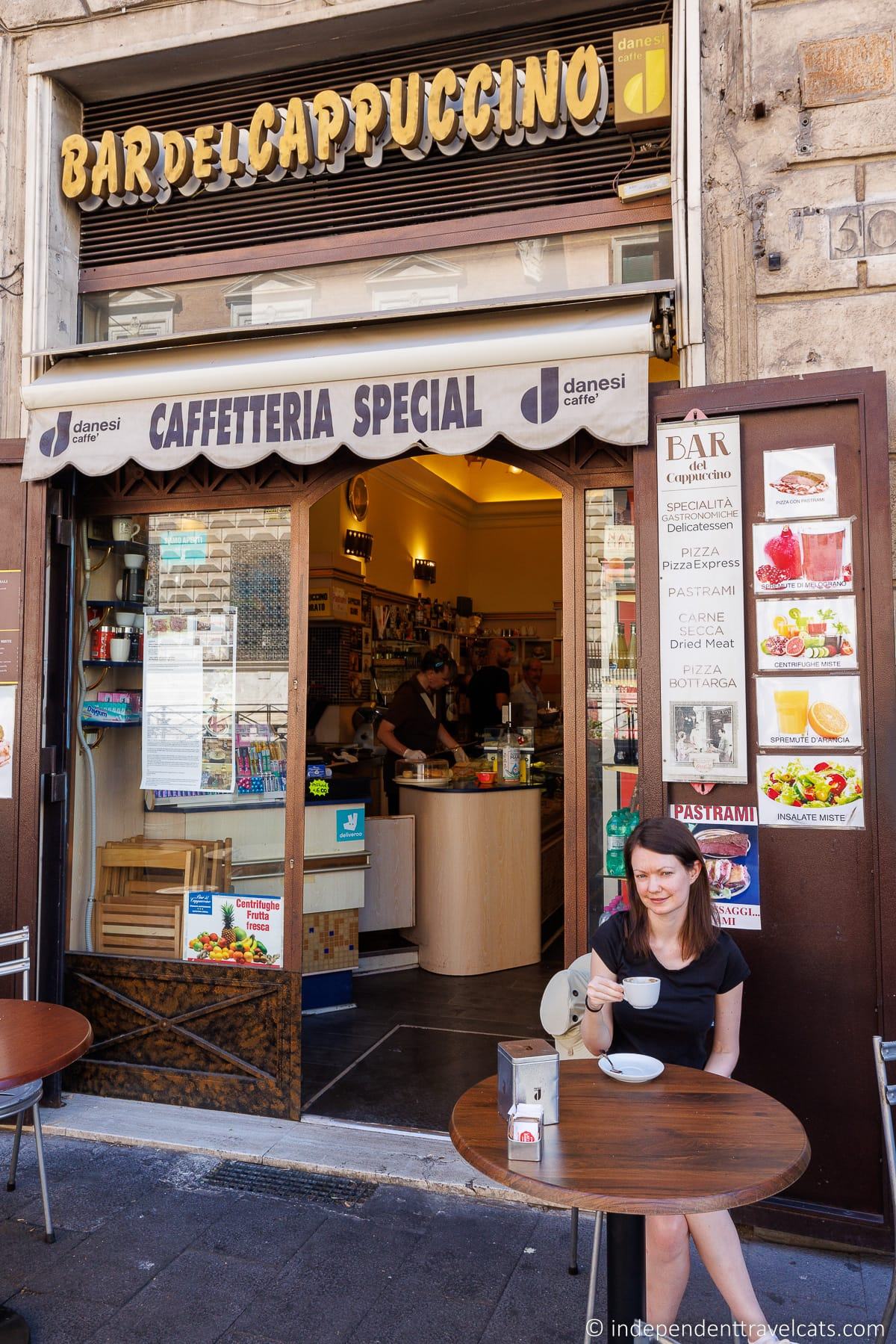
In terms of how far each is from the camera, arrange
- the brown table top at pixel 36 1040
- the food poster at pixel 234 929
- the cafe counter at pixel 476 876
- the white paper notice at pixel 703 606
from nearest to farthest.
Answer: the brown table top at pixel 36 1040 → the white paper notice at pixel 703 606 → the food poster at pixel 234 929 → the cafe counter at pixel 476 876

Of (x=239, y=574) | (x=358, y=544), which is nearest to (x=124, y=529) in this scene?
(x=239, y=574)

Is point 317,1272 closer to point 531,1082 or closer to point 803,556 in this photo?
point 531,1082

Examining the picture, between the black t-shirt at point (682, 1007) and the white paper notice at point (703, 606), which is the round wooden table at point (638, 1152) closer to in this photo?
the black t-shirt at point (682, 1007)

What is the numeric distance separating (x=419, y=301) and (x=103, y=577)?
2005 mm

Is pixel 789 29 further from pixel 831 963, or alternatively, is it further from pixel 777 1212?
pixel 777 1212

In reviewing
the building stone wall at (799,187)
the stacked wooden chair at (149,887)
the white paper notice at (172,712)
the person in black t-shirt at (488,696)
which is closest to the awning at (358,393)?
the building stone wall at (799,187)

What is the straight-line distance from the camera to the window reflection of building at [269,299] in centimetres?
434

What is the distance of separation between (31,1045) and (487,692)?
25.9 ft

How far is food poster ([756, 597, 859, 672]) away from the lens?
3.29 m

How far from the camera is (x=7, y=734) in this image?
14.1 ft

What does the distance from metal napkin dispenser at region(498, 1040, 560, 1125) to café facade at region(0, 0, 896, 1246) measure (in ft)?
4.97

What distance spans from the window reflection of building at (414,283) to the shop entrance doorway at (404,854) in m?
1.94

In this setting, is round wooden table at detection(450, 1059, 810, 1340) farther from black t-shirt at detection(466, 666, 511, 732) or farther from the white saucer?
black t-shirt at detection(466, 666, 511, 732)

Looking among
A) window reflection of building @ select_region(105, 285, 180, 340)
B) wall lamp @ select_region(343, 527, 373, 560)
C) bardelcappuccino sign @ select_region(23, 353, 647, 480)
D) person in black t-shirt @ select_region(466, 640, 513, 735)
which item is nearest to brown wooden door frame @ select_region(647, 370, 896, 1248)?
bardelcappuccino sign @ select_region(23, 353, 647, 480)
